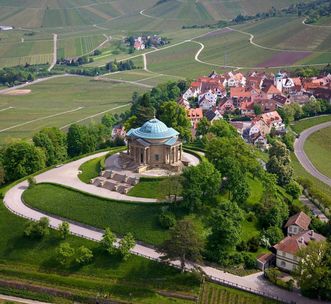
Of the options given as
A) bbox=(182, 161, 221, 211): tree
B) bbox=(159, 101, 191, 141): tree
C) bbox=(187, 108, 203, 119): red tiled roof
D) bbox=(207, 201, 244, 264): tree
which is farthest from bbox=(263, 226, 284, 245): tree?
bbox=(187, 108, 203, 119): red tiled roof

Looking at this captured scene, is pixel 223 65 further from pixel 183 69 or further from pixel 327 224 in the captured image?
pixel 327 224

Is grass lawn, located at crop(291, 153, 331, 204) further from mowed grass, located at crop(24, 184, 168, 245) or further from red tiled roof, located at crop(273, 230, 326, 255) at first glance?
mowed grass, located at crop(24, 184, 168, 245)

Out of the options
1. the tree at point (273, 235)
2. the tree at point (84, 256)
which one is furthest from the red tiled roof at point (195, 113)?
the tree at point (84, 256)

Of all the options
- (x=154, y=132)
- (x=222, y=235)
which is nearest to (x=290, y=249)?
(x=222, y=235)

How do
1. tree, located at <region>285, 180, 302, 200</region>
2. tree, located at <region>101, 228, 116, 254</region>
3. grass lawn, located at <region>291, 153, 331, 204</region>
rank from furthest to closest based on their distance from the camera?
grass lawn, located at <region>291, 153, 331, 204</region> → tree, located at <region>285, 180, 302, 200</region> → tree, located at <region>101, 228, 116, 254</region>

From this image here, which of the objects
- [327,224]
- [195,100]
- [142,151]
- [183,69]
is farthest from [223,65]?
[327,224]

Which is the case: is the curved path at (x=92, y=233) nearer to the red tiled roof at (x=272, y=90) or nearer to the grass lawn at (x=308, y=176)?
the grass lawn at (x=308, y=176)
